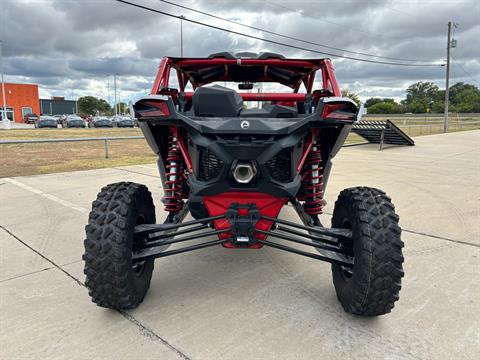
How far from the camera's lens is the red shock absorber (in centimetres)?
314

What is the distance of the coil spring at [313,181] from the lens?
3.12 metres

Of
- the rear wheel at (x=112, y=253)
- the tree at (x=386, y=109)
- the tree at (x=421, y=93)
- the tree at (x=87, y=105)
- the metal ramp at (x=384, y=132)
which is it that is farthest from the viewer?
the tree at (x=421, y=93)

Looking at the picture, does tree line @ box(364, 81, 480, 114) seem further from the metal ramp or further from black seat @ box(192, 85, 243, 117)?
A: black seat @ box(192, 85, 243, 117)

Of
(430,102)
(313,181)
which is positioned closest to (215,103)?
(313,181)

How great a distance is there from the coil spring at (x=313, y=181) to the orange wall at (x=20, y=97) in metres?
77.4

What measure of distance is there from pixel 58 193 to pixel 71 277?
144 inches

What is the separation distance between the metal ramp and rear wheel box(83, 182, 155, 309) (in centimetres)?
1421

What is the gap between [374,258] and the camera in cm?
229

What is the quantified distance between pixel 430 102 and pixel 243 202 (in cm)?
11545

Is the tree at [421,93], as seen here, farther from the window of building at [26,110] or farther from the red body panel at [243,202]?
the red body panel at [243,202]

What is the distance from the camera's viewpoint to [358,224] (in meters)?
2.41

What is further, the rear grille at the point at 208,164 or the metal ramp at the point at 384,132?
the metal ramp at the point at 384,132

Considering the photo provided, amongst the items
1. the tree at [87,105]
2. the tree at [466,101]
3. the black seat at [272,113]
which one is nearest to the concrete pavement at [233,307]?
the black seat at [272,113]

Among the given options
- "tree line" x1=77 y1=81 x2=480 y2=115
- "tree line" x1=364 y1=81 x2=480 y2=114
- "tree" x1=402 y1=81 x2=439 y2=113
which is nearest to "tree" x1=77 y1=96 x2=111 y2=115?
"tree line" x1=77 y1=81 x2=480 y2=115
